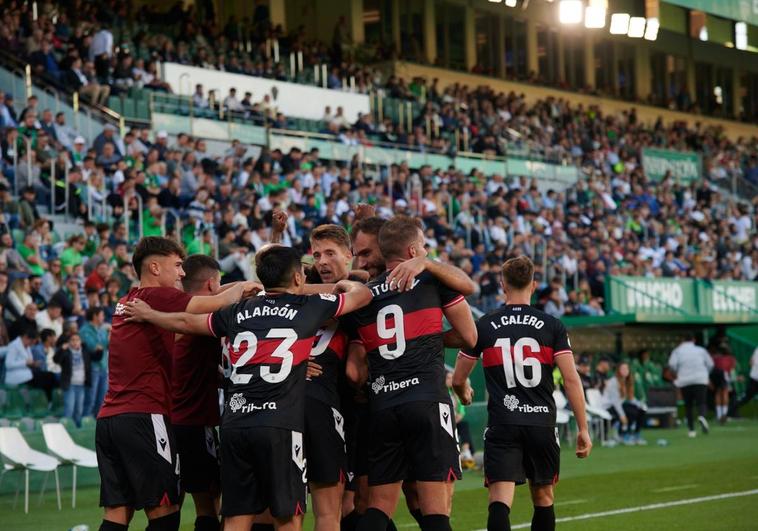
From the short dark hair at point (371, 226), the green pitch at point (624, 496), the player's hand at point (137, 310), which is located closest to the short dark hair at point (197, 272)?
the player's hand at point (137, 310)

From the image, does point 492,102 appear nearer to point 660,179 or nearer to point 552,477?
point 660,179

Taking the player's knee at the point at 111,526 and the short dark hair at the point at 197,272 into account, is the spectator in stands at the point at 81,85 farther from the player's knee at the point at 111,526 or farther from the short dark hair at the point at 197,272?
the player's knee at the point at 111,526

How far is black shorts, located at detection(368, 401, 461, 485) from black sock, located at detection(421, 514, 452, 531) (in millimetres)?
213

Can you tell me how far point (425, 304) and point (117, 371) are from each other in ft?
6.14

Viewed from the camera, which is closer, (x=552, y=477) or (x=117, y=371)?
(x=117, y=371)

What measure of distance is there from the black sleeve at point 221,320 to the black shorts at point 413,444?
1.05m

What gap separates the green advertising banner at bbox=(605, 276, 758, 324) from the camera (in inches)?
1149

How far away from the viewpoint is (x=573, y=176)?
3784cm

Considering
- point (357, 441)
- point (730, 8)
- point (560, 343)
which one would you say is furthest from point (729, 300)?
point (357, 441)

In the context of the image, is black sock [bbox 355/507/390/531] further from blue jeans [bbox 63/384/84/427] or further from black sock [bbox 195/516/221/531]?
blue jeans [bbox 63/384/84/427]

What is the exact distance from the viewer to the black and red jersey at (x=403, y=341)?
8016 mm

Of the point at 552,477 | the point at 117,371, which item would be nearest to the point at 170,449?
the point at 117,371

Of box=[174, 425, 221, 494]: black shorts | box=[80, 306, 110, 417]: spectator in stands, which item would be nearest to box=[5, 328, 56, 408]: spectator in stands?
box=[80, 306, 110, 417]: spectator in stands

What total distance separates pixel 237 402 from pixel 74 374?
10.2 m
